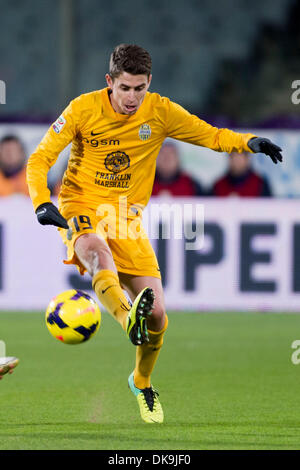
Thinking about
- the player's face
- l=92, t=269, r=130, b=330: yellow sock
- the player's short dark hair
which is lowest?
l=92, t=269, r=130, b=330: yellow sock

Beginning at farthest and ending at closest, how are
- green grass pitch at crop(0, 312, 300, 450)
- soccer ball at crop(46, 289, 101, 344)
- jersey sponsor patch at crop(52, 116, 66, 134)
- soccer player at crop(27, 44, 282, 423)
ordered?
jersey sponsor patch at crop(52, 116, 66, 134), soccer player at crop(27, 44, 282, 423), soccer ball at crop(46, 289, 101, 344), green grass pitch at crop(0, 312, 300, 450)

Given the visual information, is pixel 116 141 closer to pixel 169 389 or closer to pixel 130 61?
pixel 130 61

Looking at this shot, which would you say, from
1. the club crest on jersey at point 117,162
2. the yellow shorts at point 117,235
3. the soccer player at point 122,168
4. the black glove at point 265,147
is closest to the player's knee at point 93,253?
the soccer player at point 122,168

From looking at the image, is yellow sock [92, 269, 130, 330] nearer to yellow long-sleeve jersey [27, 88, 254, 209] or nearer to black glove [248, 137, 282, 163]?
yellow long-sleeve jersey [27, 88, 254, 209]

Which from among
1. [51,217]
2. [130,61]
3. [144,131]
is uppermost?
[130,61]

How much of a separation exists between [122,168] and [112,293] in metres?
0.90

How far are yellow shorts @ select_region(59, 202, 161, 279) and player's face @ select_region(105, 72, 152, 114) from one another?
62 centimetres

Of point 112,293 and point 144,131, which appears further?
point 144,131

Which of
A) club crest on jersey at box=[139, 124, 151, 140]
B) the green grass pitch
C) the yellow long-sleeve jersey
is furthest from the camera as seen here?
club crest on jersey at box=[139, 124, 151, 140]

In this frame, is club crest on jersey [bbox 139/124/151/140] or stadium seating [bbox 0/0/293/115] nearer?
club crest on jersey [bbox 139/124/151/140]

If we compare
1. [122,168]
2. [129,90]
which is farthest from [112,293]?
[129,90]

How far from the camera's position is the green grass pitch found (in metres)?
5.30

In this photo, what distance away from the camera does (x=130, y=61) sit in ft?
18.9

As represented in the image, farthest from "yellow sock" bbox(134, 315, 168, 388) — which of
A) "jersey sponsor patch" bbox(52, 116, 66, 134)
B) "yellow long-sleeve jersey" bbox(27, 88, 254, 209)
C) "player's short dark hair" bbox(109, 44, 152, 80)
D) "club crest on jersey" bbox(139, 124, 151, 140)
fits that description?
"player's short dark hair" bbox(109, 44, 152, 80)
